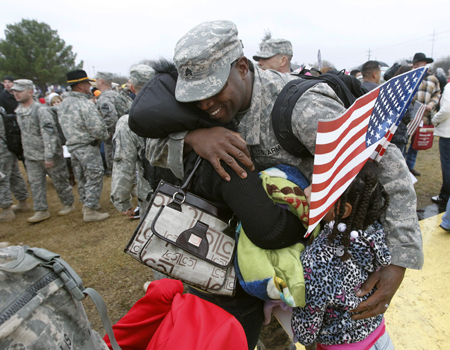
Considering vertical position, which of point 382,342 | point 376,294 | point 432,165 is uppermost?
point 376,294

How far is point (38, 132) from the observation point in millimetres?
5250

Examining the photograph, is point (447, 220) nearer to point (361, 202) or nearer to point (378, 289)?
point (378, 289)

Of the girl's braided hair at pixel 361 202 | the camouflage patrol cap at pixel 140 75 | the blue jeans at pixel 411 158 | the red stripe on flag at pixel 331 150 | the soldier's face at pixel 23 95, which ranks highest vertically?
the camouflage patrol cap at pixel 140 75

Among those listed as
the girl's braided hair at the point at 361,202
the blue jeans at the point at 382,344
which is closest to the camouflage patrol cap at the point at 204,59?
the girl's braided hair at the point at 361,202

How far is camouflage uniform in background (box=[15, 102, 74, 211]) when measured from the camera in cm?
503

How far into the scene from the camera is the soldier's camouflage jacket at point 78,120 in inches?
186

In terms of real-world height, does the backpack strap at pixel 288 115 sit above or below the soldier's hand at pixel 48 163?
above

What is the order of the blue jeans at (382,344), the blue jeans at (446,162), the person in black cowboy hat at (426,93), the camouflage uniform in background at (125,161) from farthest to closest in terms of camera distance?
the person in black cowboy hat at (426,93) → the blue jeans at (446,162) → the camouflage uniform in background at (125,161) → the blue jeans at (382,344)

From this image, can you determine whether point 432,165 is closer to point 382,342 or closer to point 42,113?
point 382,342

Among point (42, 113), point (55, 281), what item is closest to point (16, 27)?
point (42, 113)

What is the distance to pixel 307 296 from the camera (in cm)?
114

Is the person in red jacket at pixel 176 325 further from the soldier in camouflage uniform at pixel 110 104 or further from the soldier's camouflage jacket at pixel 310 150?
the soldier in camouflage uniform at pixel 110 104

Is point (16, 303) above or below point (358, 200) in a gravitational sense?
above

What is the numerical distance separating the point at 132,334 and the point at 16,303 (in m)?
0.66
